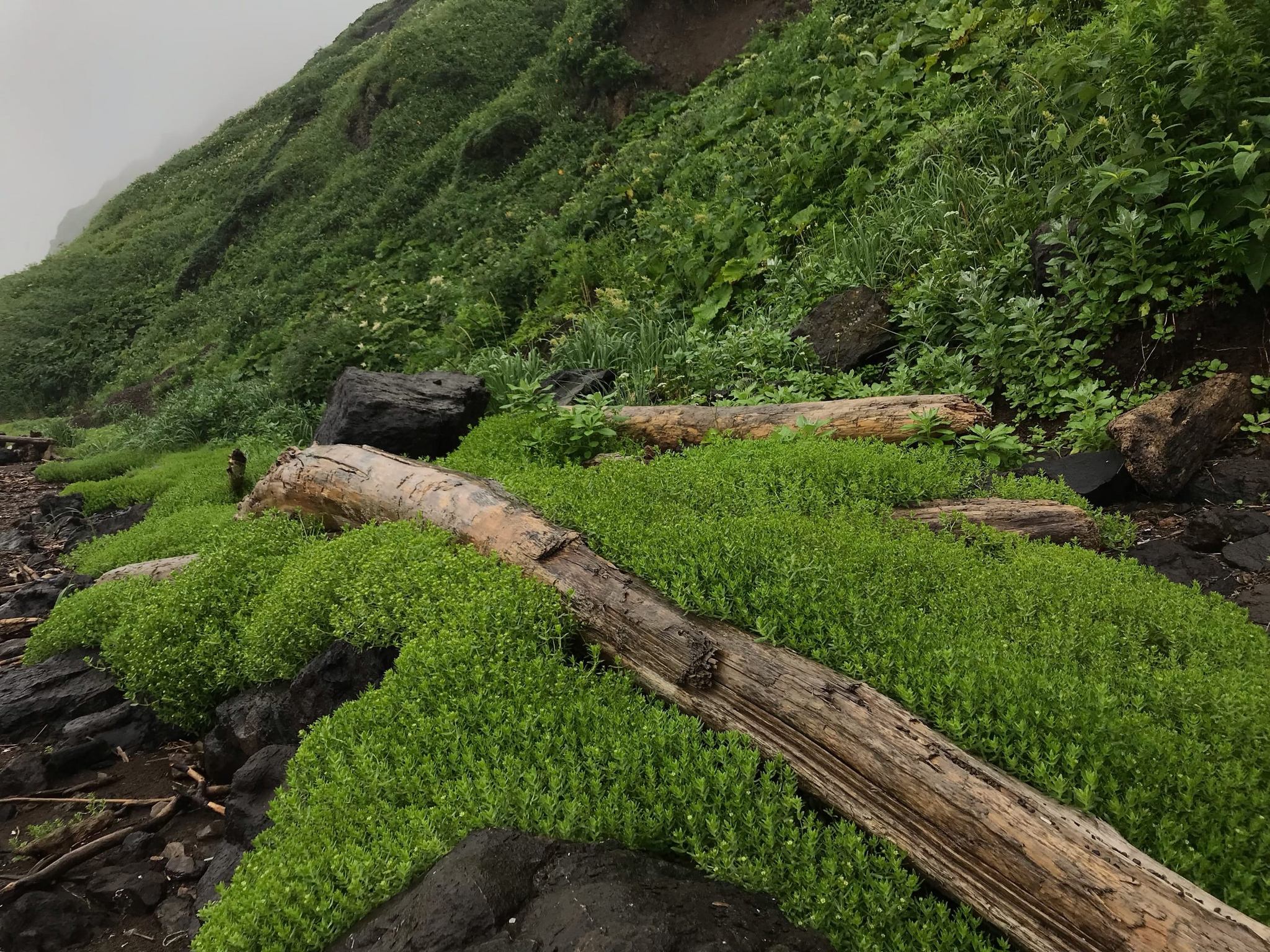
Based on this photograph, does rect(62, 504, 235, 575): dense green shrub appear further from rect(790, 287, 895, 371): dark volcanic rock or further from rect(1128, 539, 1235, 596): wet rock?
rect(1128, 539, 1235, 596): wet rock

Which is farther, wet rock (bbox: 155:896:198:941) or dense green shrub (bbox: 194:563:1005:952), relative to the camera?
wet rock (bbox: 155:896:198:941)

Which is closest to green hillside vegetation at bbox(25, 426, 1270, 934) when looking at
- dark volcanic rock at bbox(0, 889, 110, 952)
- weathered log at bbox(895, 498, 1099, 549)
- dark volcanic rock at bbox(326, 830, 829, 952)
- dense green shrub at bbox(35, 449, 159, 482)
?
weathered log at bbox(895, 498, 1099, 549)

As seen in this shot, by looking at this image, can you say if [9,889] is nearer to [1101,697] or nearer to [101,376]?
[1101,697]

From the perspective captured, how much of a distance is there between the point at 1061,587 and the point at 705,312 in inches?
290

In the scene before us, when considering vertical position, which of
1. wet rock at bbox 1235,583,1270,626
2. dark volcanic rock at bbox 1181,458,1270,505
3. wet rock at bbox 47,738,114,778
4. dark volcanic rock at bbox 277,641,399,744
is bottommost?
dark volcanic rock at bbox 1181,458,1270,505

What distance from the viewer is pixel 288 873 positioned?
2510 millimetres

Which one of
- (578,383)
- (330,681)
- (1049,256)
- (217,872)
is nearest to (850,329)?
(1049,256)

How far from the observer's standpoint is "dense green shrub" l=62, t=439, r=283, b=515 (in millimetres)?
9391

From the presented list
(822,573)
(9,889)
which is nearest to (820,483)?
(822,573)

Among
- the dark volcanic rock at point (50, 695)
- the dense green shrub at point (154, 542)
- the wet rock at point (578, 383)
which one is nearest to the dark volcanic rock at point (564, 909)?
the dark volcanic rock at point (50, 695)

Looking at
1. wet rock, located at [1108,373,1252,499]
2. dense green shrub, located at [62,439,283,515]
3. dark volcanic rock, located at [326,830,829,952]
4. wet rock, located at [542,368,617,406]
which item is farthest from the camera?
dense green shrub, located at [62,439,283,515]

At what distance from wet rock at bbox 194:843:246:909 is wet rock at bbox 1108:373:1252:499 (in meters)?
6.47

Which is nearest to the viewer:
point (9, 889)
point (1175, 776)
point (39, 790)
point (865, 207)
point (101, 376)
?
point (1175, 776)

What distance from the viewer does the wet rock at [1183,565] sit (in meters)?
4.24
